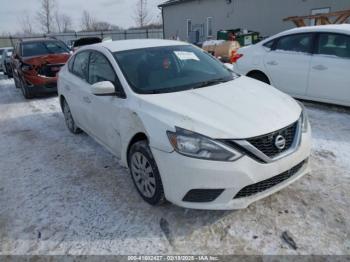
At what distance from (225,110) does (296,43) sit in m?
3.95

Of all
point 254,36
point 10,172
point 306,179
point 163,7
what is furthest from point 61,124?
point 163,7

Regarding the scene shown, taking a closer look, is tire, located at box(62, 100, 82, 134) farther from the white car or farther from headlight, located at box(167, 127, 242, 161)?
the white car

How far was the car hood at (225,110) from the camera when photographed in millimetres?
2555

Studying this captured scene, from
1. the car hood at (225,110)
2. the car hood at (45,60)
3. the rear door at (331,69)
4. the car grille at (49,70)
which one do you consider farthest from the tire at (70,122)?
the rear door at (331,69)

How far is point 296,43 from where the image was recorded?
594 centimetres

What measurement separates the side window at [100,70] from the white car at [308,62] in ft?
12.1

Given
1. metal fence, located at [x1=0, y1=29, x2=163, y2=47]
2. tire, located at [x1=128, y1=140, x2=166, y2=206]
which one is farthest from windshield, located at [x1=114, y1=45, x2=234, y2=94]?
metal fence, located at [x1=0, y1=29, x2=163, y2=47]

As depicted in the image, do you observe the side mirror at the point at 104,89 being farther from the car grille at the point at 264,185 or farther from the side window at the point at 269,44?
the side window at the point at 269,44

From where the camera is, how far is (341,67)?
520 centimetres

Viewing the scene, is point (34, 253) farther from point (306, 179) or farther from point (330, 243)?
point (306, 179)

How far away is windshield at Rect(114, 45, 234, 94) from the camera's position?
3.34 m

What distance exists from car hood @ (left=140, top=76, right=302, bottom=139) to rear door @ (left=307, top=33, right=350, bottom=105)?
255 centimetres

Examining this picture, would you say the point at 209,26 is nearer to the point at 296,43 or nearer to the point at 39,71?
A: the point at 39,71

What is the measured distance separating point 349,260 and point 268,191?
77 cm
